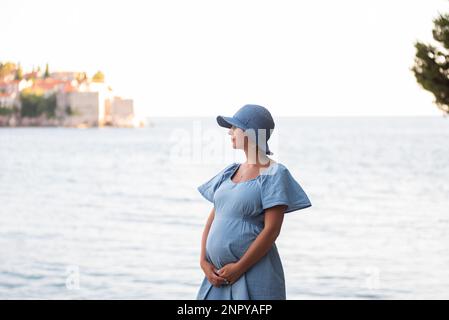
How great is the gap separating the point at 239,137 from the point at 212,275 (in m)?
0.46

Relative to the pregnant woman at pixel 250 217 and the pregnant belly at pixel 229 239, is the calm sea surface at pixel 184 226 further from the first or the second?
the pregnant belly at pixel 229 239

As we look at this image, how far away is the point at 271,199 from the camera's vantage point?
2.63 m

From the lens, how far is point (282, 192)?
2.64 meters

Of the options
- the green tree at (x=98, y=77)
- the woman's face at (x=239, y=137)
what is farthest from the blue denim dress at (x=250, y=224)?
the green tree at (x=98, y=77)

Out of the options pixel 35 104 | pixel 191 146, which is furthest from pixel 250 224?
pixel 35 104

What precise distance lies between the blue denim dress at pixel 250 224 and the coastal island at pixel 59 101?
242 feet

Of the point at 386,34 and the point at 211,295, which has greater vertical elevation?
the point at 386,34

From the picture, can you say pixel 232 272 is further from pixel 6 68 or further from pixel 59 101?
pixel 59 101

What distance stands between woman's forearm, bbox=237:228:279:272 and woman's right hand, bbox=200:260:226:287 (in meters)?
0.10

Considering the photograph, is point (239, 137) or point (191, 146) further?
point (191, 146)

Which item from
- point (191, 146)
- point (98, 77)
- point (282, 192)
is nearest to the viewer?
point (282, 192)

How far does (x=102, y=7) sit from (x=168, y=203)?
4564 cm

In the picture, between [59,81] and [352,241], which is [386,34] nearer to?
[59,81]

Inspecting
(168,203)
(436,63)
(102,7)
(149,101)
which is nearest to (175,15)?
(102,7)
